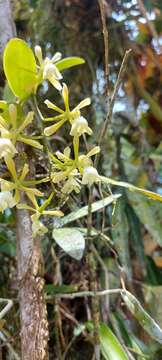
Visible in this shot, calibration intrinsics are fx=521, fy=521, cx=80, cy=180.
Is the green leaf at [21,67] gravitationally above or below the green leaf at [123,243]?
above

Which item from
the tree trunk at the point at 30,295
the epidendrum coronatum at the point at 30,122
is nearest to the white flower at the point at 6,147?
the epidendrum coronatum at the point at 30,122

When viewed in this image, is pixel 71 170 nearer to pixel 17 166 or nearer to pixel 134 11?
pixel 17 166

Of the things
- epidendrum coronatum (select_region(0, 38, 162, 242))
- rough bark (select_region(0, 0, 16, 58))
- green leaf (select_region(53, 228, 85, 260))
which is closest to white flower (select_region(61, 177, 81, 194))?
epidendrum coronatum (select_region(0, 38, 162, 242))

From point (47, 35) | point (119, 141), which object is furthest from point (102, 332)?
point (47, 35)

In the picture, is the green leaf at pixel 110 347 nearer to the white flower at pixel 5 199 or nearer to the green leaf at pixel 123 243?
the green leaf at pixel 123 243

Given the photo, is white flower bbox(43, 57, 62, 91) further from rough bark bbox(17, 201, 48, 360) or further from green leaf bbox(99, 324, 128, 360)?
green leaf bbox(99, 324, 128, 360)

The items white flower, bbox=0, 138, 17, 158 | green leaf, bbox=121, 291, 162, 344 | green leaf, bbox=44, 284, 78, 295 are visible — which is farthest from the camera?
green leaf, bbox=44, 284, 78, 295

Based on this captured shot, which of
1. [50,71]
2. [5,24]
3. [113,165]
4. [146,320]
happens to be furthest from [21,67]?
[113,165]
